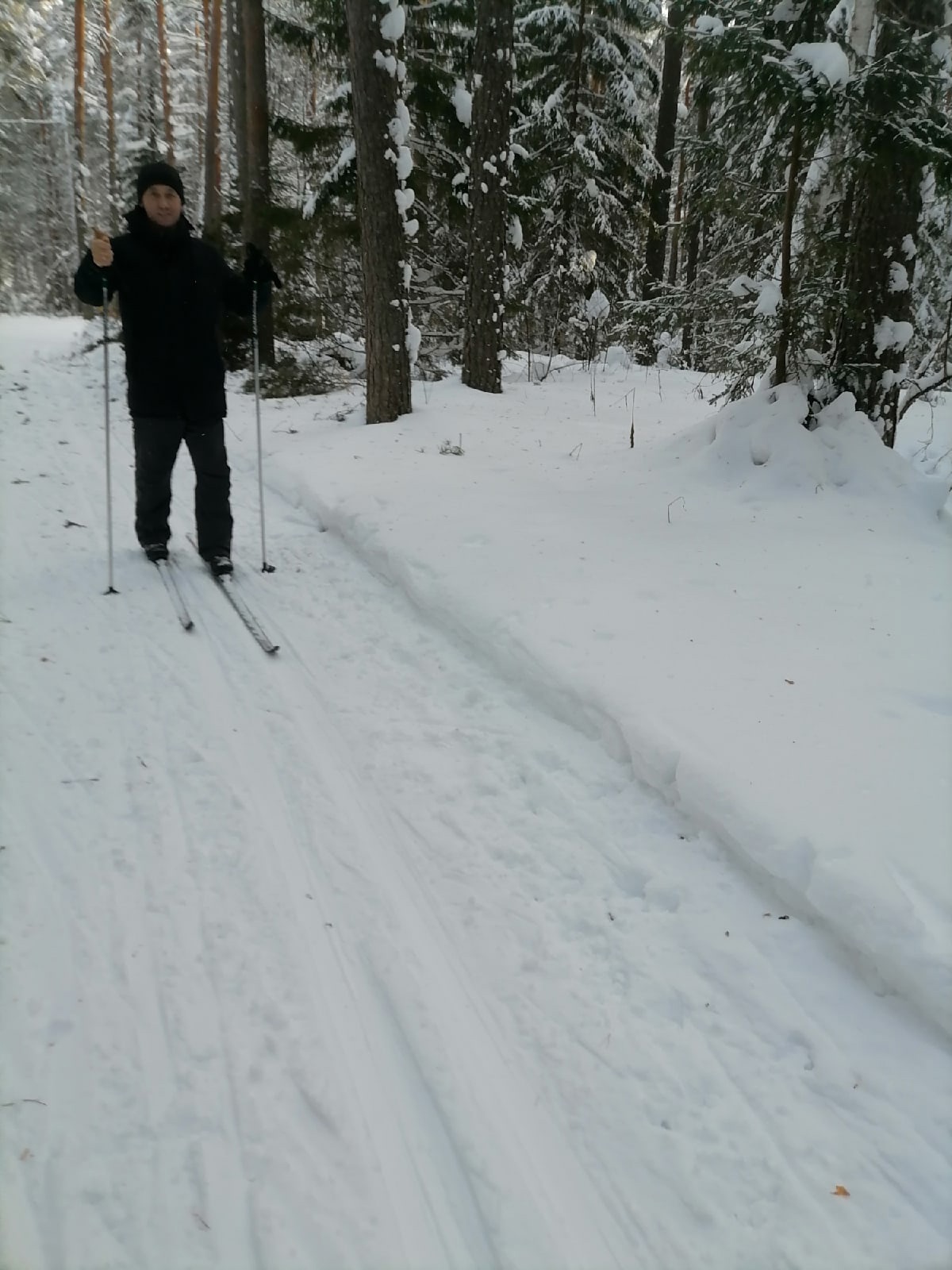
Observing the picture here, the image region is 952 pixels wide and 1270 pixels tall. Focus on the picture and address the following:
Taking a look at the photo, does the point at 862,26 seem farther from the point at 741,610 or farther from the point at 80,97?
the point at 80,97

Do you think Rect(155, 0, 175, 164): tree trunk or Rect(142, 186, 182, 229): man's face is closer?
Rect(142, 186, 182, 229): man's face

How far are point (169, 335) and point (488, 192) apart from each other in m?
6.60

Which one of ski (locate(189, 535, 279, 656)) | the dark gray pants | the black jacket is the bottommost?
ski (locate(189, 535, 279, 656))

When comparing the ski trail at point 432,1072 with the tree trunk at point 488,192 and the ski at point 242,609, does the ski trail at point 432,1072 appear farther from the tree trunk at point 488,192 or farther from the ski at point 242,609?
the tree trunk at point 488,192

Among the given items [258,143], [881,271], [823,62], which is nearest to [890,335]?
[881,271]

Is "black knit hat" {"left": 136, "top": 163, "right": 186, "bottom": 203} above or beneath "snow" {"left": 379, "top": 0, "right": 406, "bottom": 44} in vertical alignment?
beneath

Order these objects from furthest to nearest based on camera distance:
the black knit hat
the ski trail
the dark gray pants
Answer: the dark gray pants < the black knit hat < the ski trail

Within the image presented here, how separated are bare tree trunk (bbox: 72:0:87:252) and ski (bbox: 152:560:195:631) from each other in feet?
83.8

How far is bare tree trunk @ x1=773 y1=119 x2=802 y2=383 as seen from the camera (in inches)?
215

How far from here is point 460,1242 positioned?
1.68 meters

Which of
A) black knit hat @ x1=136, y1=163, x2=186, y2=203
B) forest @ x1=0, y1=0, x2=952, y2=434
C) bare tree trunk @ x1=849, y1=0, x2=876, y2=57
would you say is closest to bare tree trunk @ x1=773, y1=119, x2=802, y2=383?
forest @ x1=0, y1=0, x2=952, y2=434

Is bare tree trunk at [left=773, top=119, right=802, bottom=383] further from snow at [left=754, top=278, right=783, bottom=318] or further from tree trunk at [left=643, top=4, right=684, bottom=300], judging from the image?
tree trunk at [left=643, top=4, right=684, bottom=300]

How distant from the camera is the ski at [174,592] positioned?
4.36 metres

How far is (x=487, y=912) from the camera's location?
2.54 m
